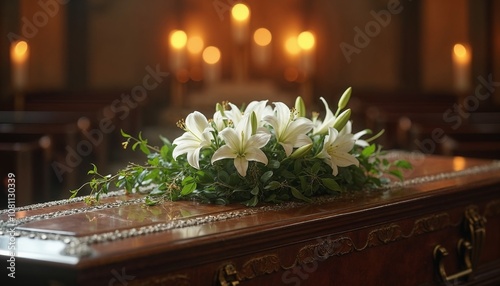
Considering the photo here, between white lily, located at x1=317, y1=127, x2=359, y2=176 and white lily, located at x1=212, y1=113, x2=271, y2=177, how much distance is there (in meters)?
0.28

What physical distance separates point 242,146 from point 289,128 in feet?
0.67

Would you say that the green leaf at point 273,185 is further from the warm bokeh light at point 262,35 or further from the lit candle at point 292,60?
the warm bokeh light at point 262,35

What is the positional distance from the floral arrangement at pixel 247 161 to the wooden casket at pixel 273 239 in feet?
0.21

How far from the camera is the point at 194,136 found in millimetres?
2309

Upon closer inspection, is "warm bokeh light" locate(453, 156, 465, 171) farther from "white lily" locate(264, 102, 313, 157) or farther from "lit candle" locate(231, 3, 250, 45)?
"lit candle" locate(231, 3, 250, 45)

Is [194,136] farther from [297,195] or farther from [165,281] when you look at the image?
[165,281]

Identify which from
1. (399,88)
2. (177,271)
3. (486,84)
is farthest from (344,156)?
(399,88)

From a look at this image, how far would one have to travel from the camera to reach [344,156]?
2.45 metres

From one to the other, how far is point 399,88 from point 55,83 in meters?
5.81

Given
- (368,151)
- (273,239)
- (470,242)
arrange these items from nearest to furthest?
(273,239) < (368,151) < (470,242)

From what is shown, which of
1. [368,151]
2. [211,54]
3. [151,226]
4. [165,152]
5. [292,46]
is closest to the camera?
[151,226]

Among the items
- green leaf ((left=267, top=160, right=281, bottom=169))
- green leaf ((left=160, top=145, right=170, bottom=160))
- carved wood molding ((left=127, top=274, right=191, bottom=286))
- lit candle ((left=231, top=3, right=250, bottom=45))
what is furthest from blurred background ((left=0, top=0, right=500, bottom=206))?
carved wood molding ((left=127, top=274, right=191, bottom=286))

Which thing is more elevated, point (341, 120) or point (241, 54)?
point (241, 54)

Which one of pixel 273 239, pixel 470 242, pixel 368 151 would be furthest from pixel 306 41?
pixel 273 239
